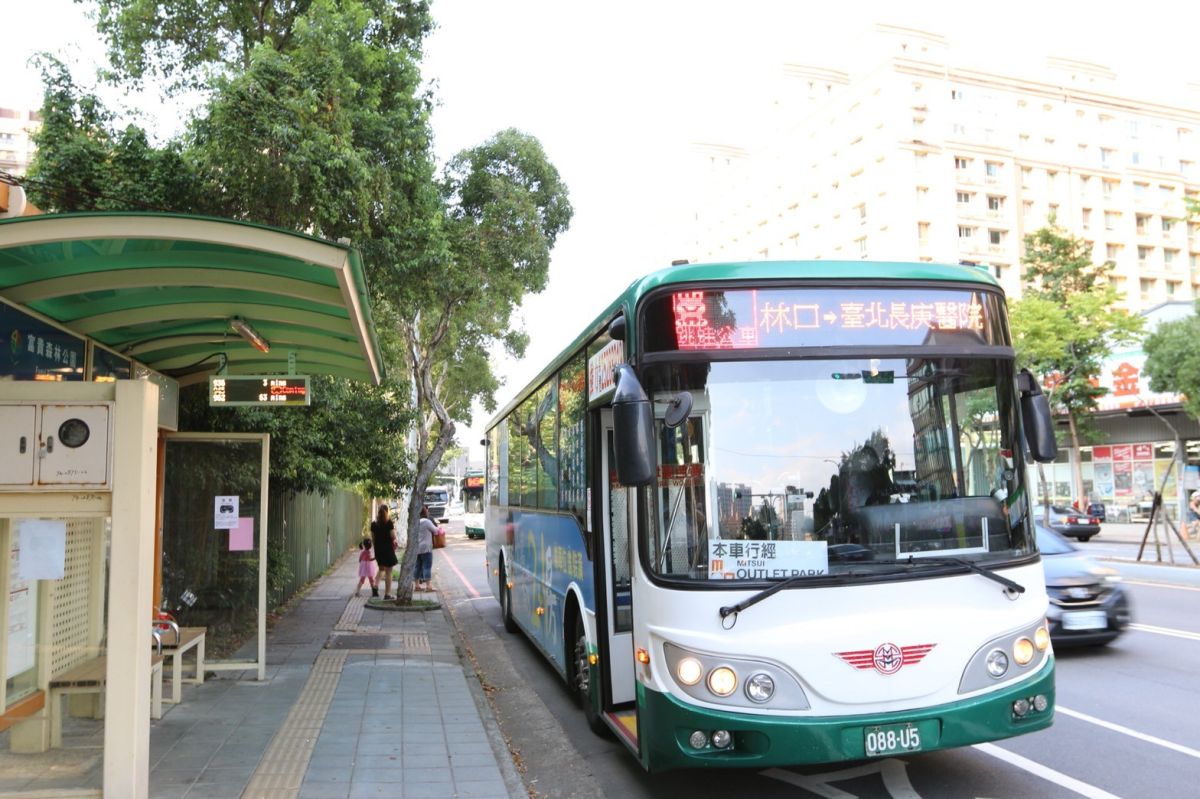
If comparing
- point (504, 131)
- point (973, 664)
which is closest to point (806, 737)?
point (973, 664)

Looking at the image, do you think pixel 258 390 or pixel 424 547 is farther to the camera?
pixel 424 547

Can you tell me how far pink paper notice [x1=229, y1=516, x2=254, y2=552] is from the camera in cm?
949

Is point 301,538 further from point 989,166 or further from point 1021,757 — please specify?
point 989,166

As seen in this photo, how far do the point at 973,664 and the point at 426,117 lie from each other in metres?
10.0

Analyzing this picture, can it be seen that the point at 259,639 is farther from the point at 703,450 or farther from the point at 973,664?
the point at 973,664

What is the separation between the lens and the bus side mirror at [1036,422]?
17.4 ft

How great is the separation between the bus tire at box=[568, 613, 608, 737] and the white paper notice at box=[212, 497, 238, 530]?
3.89 m

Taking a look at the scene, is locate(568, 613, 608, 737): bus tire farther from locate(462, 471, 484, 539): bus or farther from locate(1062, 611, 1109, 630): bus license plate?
locate(462, 471, 484, 539): bus

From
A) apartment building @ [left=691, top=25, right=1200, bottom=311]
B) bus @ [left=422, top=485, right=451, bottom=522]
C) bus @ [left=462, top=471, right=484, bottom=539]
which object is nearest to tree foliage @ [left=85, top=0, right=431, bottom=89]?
bus @ [left=422, top=485, right=451, bottom=522]

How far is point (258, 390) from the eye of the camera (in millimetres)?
8977

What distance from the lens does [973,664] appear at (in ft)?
16.0

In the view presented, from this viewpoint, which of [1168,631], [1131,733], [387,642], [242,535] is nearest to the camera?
[1131,733]

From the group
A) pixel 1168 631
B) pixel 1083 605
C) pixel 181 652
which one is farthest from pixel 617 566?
pixel 1168 631

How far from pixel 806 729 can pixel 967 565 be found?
126cm
